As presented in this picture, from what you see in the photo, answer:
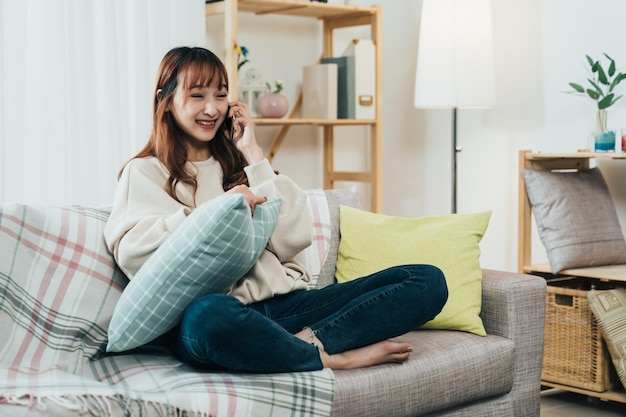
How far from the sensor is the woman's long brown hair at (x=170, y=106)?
2273mm

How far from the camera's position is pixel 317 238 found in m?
2.53

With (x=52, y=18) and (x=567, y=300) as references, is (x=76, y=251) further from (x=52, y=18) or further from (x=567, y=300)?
(x=567, y=300)

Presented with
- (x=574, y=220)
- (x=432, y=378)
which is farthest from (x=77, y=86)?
(x=574, y=220)

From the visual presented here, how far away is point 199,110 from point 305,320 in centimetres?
59

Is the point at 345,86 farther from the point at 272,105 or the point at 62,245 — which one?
the point at 62,245

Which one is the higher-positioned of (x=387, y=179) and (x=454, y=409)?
(x=387, y=179)

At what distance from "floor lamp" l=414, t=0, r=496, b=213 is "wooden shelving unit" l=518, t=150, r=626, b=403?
401mm

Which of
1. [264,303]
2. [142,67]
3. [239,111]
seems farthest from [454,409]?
[142,67]

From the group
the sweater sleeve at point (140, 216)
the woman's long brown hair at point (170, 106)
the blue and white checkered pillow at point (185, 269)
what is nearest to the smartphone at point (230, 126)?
the woman's long brown hair at point (170, 106)

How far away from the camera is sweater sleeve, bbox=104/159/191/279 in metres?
2.04

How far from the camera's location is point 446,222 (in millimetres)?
2543

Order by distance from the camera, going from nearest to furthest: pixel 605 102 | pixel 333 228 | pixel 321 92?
pixel 333 228 < pixel 605 102 < pixel 321 92

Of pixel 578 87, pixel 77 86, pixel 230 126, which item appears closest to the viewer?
pixel 230 126

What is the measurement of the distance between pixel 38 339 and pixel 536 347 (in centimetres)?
126
